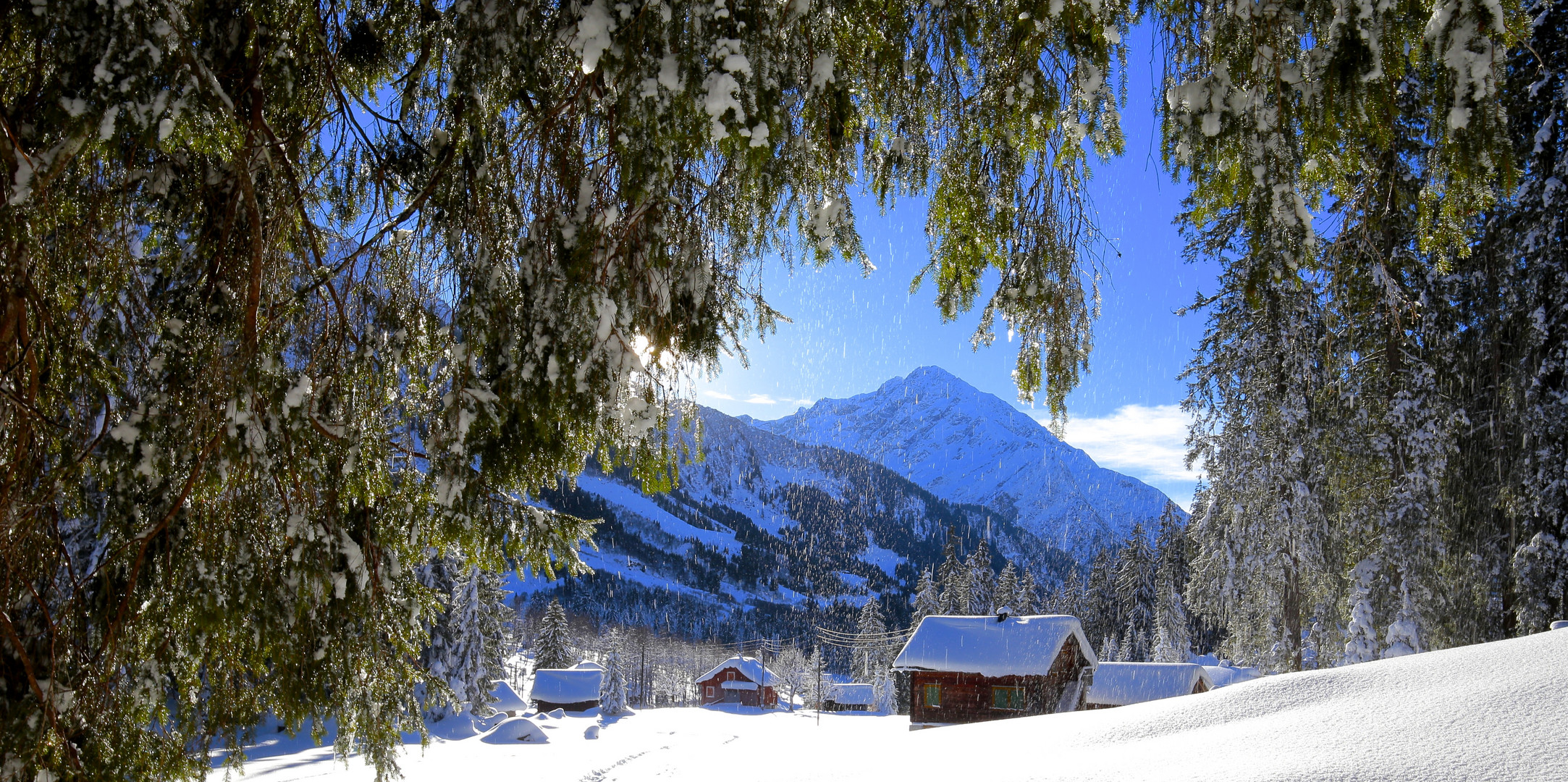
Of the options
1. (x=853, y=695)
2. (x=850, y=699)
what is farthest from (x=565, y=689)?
(x=853, y=695)

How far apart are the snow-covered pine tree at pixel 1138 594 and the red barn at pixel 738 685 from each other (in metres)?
27.6

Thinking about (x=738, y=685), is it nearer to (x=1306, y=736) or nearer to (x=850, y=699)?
(x=850, y=699)

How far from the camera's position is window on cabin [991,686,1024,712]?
68.0 ft

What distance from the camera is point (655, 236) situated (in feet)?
8.62

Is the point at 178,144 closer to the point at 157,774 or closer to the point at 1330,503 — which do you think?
the point at 157,774

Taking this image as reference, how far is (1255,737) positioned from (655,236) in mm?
4829

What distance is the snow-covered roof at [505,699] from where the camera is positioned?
31.1 metres

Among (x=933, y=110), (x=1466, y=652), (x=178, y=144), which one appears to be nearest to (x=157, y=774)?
(x=178, y=144)

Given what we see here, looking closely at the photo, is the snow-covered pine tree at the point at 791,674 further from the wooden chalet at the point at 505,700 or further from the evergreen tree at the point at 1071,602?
the wooden chalet at the point at 505,700

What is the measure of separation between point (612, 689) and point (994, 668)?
1124 inches

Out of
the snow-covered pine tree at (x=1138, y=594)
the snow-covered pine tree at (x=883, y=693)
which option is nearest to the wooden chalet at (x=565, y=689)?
the snow-covered pine tree at (x=883, y=693)

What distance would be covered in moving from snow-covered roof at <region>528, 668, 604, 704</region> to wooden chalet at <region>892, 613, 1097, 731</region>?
82.6ft

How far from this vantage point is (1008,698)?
20.9 meters

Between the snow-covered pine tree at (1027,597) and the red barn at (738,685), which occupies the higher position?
the snow-covered pine tree at (1027,597)
